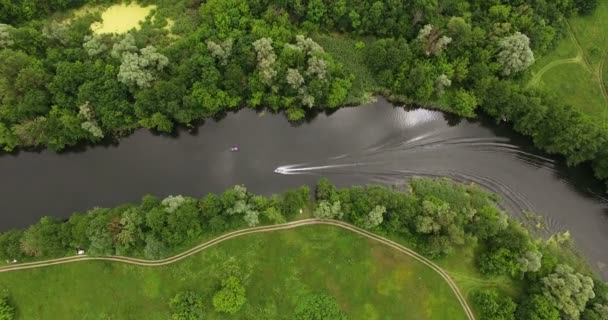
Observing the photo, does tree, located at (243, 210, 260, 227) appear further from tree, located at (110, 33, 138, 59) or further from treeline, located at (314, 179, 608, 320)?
tree, located at (110, 33, 138, 59)

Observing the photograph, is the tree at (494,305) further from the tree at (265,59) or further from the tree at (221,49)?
the tree at (221,49)

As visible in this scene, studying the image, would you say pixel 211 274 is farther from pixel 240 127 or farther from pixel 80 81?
pixel 80 81

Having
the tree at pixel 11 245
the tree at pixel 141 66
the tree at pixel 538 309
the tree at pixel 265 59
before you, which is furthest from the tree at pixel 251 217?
the tree at pixel 538 309

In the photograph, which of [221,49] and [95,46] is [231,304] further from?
[95,46]

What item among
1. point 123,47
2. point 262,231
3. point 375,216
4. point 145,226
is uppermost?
point 123,47

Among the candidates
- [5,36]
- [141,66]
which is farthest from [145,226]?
[5,36]

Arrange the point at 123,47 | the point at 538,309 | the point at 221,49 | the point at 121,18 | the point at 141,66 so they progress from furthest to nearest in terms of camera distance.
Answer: the point at 121,18 < the point at 221,49 < the point at 123,47 < the point at 141,66 < the point at 538,309

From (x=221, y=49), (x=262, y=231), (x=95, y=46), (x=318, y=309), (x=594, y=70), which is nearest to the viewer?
(x=318, y=309)
